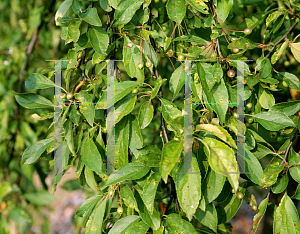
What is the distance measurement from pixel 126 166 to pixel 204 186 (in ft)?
0.54

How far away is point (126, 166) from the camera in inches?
22.1

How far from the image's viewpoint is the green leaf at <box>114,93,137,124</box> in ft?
1.84

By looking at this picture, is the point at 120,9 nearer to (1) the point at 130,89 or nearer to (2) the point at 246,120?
(1) the point at 130,89

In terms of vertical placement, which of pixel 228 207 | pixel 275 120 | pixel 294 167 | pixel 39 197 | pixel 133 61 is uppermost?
pixel 133 61

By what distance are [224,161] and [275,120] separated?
0.21 meters

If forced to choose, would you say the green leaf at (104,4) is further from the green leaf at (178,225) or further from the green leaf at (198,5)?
the green leaf at (178,225)

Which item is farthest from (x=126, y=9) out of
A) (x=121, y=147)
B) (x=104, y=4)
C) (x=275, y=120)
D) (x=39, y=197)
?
(x=39, y=197)

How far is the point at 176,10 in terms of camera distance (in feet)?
1.91

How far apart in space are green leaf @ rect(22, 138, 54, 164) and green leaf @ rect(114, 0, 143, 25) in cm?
32

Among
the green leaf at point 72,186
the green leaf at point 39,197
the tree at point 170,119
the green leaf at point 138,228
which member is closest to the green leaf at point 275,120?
the tree at point 170,119

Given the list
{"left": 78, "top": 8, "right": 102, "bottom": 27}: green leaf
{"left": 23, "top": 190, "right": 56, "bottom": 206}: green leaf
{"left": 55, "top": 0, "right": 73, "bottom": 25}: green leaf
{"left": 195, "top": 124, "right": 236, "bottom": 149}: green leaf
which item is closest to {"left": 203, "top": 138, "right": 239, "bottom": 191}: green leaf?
{"left": 195, "top": 124, "right": 236, "bottom": 149}: green leaf

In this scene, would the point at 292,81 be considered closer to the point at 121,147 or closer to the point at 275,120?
the point at 275,120

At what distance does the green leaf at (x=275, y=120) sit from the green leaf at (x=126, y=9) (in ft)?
1.15

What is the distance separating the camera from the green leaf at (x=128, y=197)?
580mm
